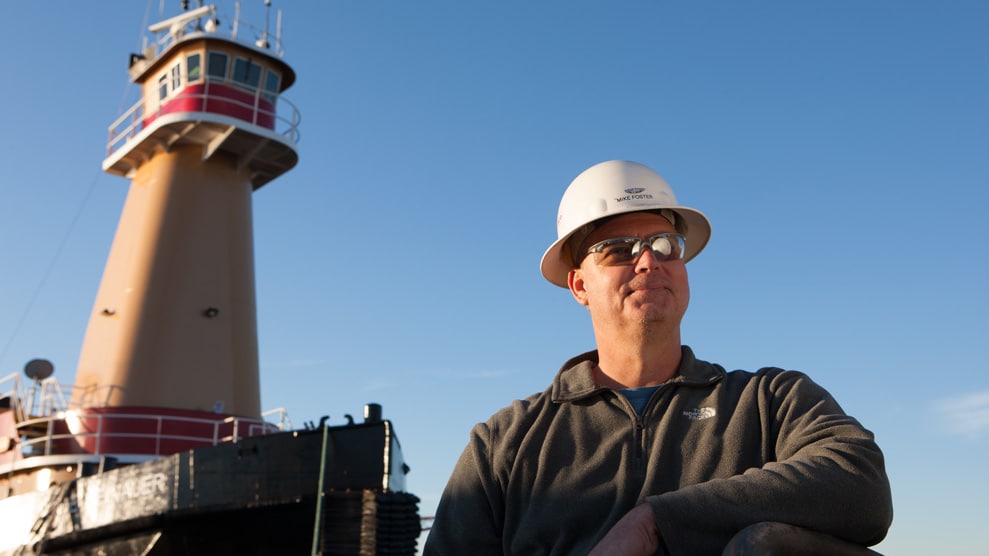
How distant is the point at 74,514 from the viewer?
10.4m

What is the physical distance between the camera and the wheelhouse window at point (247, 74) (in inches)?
696

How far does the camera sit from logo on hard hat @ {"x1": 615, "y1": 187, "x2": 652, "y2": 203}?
302 centimetres

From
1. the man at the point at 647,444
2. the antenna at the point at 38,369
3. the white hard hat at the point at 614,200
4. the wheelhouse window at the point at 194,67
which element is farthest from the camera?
the wheelhouse window at the point at 194,67

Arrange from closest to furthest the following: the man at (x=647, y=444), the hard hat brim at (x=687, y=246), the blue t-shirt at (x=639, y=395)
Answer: the man at (x=647, y=444)
the blue t-shirt at (x=639, y=395)
the hard hat brim at (x=687, y=246)

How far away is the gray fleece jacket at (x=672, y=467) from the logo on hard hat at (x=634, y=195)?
0.52 m

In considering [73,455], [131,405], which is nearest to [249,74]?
[131,405]

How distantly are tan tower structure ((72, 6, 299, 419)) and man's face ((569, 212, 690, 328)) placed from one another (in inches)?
461

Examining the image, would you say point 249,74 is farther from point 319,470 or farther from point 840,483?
point 840,483

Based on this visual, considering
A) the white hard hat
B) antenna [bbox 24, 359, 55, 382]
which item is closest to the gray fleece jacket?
the white hard hat

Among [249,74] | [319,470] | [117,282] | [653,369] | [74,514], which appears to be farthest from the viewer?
[249,74]

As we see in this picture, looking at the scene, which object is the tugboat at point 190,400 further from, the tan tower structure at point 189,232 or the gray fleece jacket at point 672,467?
the gray fleece jacket at point 672,467

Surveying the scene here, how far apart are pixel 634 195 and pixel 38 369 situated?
13.3m

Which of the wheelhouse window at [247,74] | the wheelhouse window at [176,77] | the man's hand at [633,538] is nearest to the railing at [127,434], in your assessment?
the wheelhouse window at [176,77]

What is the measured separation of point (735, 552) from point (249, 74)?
685 inches
